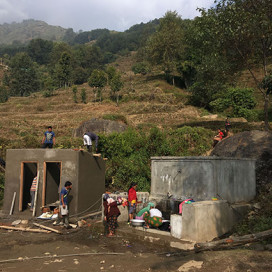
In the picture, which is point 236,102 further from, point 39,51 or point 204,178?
point 39,51

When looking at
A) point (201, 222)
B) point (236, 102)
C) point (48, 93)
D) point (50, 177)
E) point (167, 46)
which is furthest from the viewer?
point (48, 93)

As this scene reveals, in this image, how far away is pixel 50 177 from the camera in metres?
12.7

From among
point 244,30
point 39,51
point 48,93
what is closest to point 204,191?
point 244,30

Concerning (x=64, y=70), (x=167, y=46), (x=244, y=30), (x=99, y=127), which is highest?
(x=64, y=70)

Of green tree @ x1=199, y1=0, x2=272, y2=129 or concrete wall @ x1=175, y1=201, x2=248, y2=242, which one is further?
green tree @ x1=199, y1=0, x2=272, y2=129

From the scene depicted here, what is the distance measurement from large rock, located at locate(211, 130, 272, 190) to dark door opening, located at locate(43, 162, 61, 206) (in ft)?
27.1

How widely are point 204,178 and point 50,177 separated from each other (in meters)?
6.96

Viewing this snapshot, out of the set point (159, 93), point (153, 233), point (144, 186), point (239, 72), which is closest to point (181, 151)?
point (144, 186)

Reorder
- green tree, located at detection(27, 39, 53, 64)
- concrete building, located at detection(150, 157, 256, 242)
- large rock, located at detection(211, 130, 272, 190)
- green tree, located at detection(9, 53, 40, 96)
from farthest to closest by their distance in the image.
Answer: green tree, located at detection(27, 39, 53, 64) < green tree, located at detection(9, 53, 40, 96) < large rock, located at detection(211, 130, 272, 190) < concrete building, located at detection(150, 157, 256, 242)

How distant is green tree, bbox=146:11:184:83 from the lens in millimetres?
45938

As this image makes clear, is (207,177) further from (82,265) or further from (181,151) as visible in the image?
(181,151)

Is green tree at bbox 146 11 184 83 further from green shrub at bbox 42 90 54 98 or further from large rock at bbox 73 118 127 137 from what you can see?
large rock at bbox 73 118 127 137

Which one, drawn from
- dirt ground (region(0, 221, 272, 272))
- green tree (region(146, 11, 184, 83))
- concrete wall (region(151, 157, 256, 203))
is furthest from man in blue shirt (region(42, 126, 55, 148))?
green tree (region(146, 11, 184, 83))

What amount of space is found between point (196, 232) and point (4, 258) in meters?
5.00
